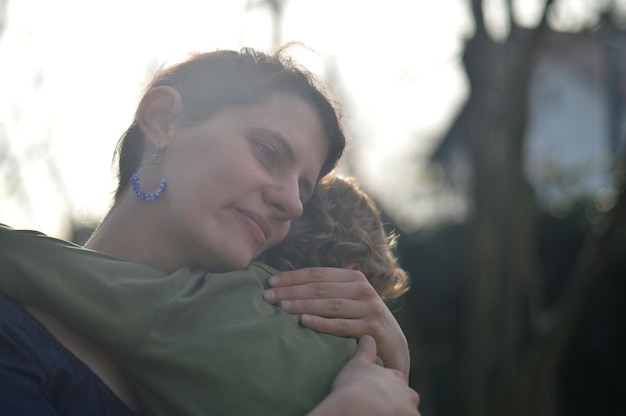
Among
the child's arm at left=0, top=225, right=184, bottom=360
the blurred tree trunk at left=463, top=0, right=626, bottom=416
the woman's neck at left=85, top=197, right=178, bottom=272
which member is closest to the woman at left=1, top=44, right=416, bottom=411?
the woman's neck at left=85, top=197, right=178, bottom=272

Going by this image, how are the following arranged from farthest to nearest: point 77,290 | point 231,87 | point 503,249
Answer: point 503,249 < point 231,87 < point 77,290

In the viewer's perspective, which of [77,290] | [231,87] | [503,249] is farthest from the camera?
[503,249]

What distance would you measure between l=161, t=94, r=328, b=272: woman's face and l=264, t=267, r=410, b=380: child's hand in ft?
0.39

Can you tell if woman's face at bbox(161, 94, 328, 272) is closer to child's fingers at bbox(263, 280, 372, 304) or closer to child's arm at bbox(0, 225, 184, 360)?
child's fingers at bbox(263, 280, 372, 304)

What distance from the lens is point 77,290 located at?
63.1 inches

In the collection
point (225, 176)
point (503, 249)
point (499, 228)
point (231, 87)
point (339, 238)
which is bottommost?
point (503, 249)

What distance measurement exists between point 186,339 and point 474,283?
15.8 feet

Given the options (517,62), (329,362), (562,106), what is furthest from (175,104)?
(562,106)

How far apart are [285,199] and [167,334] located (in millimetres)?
453

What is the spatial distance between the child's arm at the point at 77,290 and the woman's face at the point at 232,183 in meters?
0.24

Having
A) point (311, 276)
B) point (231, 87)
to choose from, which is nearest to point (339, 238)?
point (311, 276)

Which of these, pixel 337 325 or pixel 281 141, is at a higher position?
pixel 281 141

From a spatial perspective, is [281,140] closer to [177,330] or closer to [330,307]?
[330,307]

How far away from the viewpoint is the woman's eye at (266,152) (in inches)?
74.5
